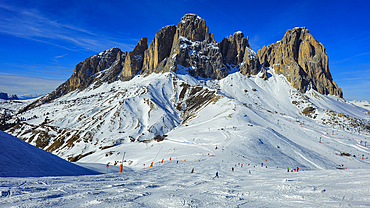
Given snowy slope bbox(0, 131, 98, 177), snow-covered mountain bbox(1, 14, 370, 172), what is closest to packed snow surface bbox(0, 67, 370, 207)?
snow-covered mountain bbox(1, 14, 370, 172)

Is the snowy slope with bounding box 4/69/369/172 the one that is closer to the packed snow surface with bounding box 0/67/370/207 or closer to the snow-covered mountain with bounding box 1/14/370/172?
the snow-covered mountain with bounding box 1/14/370/172

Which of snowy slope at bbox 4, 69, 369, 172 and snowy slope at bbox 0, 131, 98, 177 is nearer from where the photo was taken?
snowy slope at bbox 0, 131, 98, 177

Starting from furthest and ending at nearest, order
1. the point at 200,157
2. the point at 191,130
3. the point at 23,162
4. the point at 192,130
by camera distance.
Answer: the point at 191,130, the point at 192,130, the point at 200,157, the point at 23,162

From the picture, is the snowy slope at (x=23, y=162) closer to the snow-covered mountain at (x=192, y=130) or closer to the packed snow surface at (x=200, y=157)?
the packed snow surface at (x=200, y=157)

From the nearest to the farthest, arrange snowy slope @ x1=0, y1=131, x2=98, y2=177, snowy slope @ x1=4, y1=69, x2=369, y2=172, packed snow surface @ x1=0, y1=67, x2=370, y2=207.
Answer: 1. packed snow surface @ x1=0, y1=67, x2=370, y2=207
2. snowy slope @ x1=0, y1=131, x2=98, y2=177
3. snowy slope @ x1=4, y1=69, x2=369, y2=172

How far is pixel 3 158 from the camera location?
12.9 m

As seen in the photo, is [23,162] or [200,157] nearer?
[23,162]

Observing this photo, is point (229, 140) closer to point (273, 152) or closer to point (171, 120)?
point (273, 152)

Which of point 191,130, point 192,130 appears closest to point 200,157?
point 192,130

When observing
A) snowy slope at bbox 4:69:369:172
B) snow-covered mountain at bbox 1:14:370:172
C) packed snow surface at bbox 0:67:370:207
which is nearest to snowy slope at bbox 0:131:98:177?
packed snow surface at bbox 0:67:370:207

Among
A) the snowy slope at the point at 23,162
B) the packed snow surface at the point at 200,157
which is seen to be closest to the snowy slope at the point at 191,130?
the packed snow surface at the point at 200,157

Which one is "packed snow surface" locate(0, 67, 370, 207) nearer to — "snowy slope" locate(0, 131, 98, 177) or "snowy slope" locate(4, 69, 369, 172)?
"snowy slope" locate(4, 69, 369, 172)

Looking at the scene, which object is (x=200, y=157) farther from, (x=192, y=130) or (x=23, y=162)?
(x=192, y=130)

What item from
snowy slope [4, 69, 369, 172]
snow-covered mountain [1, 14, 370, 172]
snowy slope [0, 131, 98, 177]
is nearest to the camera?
snowy slope [0, 131, 98, 177]
